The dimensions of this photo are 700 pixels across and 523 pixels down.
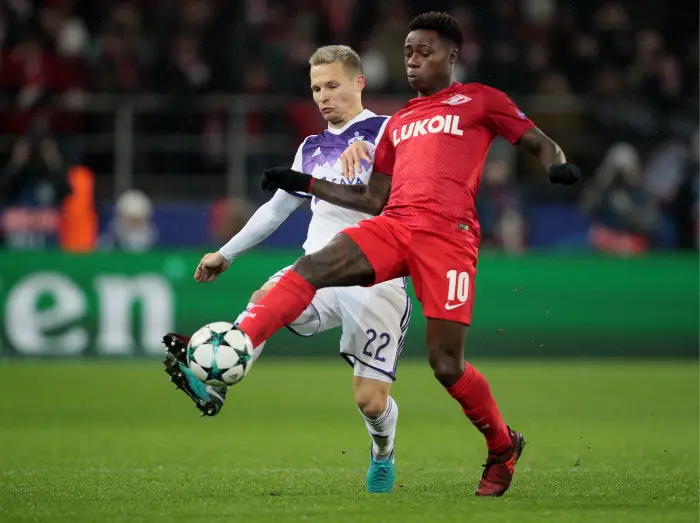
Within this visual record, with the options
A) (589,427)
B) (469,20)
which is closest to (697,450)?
(589,427)

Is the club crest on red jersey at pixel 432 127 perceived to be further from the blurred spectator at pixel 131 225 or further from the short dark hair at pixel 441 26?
the blurred spectator at pixel 131 225

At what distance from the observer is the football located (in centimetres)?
622

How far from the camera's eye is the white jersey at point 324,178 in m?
7.47

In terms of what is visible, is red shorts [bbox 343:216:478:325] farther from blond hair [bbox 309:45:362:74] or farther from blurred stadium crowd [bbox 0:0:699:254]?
blurred stadium crowd [bbox 0:0:699:254]

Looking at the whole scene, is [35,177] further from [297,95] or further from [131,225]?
[297,95]

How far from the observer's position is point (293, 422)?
11477mm

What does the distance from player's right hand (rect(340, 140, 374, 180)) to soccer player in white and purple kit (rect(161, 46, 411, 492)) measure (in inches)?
2.3

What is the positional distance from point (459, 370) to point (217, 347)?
136 centimetres

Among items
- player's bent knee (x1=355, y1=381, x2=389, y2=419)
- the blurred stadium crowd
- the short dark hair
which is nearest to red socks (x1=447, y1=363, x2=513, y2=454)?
player's bent knee (x1=355, y1=381, x2=389, y2=419)

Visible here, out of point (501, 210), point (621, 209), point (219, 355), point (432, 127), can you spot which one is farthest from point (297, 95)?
point (219, 355)

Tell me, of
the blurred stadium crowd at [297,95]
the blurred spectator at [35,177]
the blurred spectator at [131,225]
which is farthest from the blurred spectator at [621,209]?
the blurred spectator at [35,177]

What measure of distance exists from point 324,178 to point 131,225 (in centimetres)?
1004

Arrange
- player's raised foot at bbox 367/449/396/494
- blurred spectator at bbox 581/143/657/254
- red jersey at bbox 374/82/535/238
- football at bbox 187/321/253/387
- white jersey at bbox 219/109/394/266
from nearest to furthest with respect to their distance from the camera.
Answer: football at bbox 187/321/253/387 → red jersey at bbox 374/82/535/238 → player's raised foot at bbox 367/449/396/494 → white jersey at bbox 219/109/394/266 → blurred spectator at bbox 581/143/657/254

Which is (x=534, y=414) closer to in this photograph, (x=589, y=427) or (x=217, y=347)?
(x=589, y=427)
